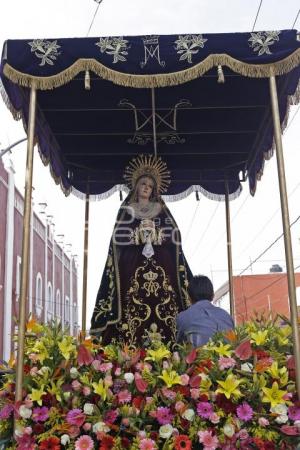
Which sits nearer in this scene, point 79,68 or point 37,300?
point 79,68

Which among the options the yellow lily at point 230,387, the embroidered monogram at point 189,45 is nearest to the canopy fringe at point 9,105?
the embroidered monogram at point 189,45

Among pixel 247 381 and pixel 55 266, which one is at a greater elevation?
pixel 55 266

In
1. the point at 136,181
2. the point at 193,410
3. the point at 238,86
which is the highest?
the point at 238,86

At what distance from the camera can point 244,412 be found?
8.78 ft

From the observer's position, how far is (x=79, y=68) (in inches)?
133

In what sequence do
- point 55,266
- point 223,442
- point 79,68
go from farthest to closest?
point 55,266 < point 79,68 < point 223,442

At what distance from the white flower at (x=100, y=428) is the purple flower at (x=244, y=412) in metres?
0.73

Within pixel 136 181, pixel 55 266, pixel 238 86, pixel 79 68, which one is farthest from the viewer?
pixel 55 266

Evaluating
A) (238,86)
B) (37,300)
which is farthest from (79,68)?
(37,300)

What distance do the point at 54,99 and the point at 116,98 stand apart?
0.54 meters

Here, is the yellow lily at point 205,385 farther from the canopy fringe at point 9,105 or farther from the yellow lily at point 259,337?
the canopy fringe at point 9,105

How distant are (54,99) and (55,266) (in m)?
21.7

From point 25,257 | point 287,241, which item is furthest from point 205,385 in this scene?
point 25,257

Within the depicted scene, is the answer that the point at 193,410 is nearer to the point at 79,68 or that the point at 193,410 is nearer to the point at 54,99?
the point at 79,68
